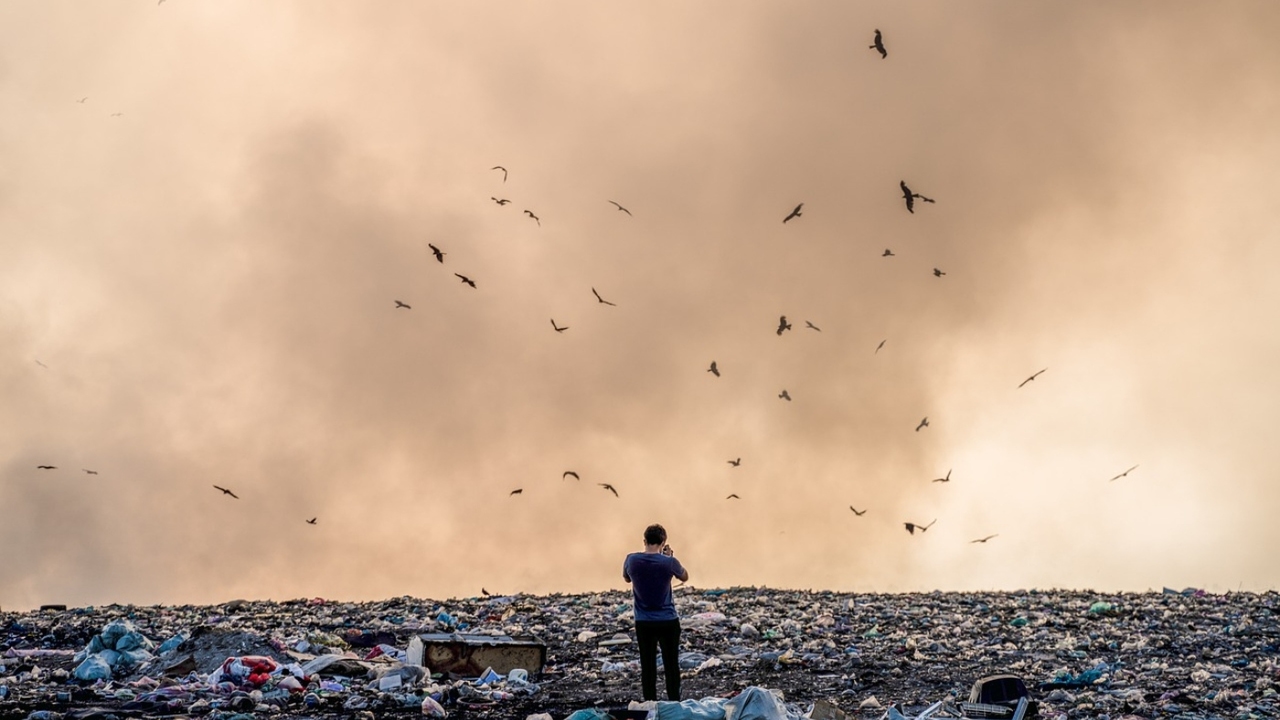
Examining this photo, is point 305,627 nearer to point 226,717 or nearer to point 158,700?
point 158,700

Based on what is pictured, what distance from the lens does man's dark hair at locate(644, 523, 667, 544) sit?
7.20 m

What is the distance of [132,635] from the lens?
32.8 feet

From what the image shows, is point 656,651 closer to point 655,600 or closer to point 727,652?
point 655,600

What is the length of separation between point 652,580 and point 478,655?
256 cm

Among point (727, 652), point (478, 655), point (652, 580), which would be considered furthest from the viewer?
point (727, 652)

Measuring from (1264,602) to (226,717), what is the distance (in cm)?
1152

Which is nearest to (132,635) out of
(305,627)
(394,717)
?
(305,627)

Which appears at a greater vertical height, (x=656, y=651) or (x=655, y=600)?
(x=655, y=600)

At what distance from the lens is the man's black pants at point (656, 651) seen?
7.19m

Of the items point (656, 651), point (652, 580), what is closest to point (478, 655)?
point (656, 651)

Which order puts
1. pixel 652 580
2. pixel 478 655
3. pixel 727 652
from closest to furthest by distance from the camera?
pixel 652 580
pixel 478 655
pixel 727 652

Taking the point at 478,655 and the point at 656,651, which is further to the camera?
the point at 478,655

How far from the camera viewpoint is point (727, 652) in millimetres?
9977

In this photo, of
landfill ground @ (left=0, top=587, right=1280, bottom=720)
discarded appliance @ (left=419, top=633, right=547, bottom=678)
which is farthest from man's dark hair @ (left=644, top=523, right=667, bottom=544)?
discarded appliance @ (left=419, top=633, right=547, bottom=678)
